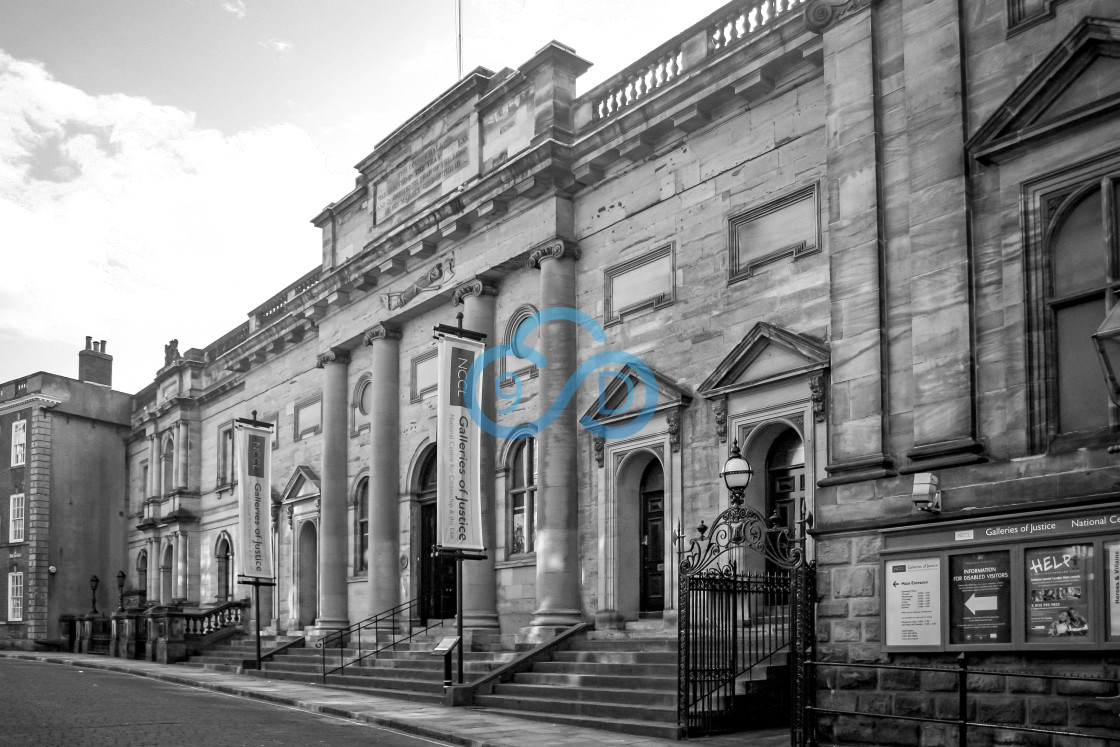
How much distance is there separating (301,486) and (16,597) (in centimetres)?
2050

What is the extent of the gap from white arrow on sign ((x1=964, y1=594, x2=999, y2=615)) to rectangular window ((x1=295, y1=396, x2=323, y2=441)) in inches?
829

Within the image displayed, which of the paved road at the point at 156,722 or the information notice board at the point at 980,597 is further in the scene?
the paved road at the point at 156,722

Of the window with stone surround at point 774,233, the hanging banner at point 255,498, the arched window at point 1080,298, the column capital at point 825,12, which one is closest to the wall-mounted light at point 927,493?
the arched window at point 1080,298

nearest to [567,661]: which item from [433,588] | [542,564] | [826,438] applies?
[542,564]

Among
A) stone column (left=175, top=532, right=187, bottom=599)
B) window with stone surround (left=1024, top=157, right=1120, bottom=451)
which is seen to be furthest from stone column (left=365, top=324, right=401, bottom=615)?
window with stone surround (left=1024, top=157, right=1120, bottom=451)

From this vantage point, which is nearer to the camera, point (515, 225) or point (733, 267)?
point (733, 267)

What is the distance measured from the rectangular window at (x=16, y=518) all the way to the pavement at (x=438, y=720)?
22662mm

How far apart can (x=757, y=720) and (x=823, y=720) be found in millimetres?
1579

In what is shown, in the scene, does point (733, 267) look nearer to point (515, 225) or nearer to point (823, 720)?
point (515, 225)

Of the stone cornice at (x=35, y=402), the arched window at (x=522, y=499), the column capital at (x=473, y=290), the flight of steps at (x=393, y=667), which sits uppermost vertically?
the column capital at (x=473, y=290)

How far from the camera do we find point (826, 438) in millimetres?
16281

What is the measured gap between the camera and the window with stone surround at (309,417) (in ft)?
102

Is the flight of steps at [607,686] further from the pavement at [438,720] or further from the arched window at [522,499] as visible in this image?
the arched window at [522,499]

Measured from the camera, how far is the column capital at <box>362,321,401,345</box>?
87.5 feet
